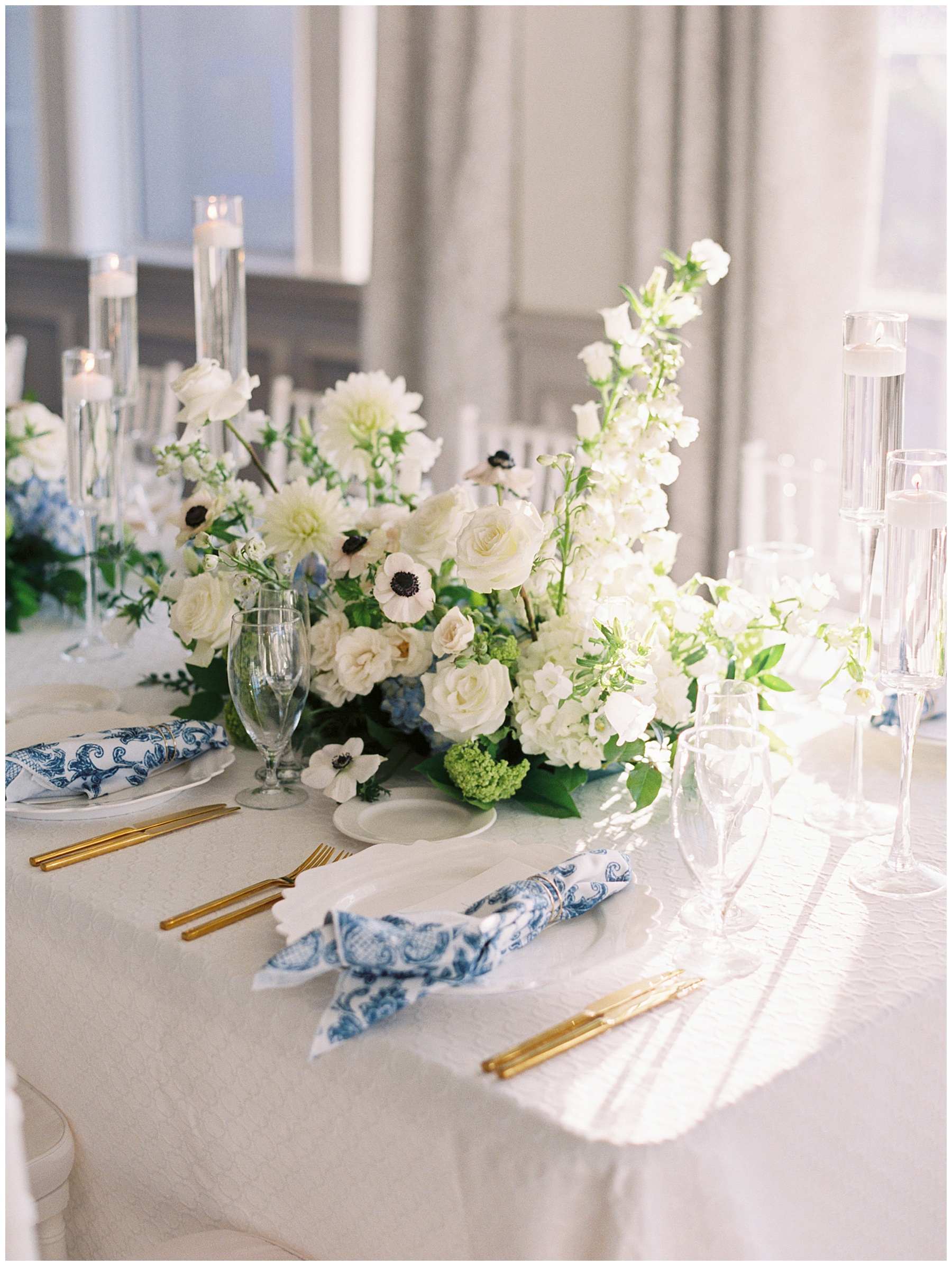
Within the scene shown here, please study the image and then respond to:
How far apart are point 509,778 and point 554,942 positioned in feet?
0.86

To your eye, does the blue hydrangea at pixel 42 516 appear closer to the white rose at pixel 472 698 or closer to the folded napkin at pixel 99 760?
the folded napkin at pixel 99 760

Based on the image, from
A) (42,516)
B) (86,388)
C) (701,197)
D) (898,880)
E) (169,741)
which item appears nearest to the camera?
(898,880)

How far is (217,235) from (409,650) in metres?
0.75

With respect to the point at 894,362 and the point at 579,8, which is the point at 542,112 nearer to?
the point at 579,8

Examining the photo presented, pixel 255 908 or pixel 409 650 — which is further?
pixel 409 650

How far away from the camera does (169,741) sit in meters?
1.39

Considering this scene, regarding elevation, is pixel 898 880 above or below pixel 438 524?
below

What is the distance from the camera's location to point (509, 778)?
1.29m

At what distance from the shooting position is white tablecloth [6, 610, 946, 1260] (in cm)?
85

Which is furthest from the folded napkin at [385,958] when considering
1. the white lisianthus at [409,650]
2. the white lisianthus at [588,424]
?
the white lisianthus at [588,424]

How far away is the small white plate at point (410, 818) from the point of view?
126cm

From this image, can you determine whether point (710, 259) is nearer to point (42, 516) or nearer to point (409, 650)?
point (409, 650)

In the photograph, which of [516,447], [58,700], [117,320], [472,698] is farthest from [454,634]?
[516,447]

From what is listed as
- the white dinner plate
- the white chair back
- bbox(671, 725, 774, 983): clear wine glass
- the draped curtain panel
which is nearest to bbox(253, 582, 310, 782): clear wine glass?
the white dinner plate
